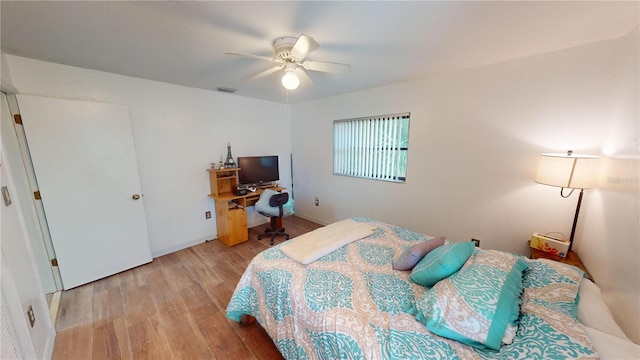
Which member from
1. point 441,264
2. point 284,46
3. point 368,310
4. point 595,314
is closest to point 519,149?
point 595,314

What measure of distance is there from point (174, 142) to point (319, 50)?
7.72 feet

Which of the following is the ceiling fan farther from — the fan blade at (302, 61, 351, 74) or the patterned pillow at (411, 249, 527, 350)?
the patterned pillow at (411, 249, 527, 350)

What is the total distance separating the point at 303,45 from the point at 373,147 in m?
2.06

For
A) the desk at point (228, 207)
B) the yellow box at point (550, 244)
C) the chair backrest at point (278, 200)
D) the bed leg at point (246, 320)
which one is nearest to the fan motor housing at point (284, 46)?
the chair backrest at point (278, 200)

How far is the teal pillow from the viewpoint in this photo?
1259mm

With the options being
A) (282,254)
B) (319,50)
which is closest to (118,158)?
(282,254)

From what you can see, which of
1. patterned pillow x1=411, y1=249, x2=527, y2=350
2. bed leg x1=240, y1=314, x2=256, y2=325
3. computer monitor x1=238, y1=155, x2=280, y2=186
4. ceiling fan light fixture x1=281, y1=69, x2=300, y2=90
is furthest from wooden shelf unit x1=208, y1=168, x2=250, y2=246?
patterned pillow x1=411, y1=249, x2=527, y2=350

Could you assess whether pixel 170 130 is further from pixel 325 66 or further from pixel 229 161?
pixel 325 66

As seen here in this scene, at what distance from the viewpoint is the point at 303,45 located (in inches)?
56.9

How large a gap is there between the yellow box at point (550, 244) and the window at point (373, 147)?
1418mm

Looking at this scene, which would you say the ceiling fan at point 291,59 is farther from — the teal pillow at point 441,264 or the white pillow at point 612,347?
the white pillow at point 612,347

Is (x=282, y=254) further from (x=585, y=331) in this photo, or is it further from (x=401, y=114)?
(x=401, y=114)

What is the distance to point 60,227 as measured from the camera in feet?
7.03

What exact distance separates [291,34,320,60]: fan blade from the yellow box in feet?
8.22
